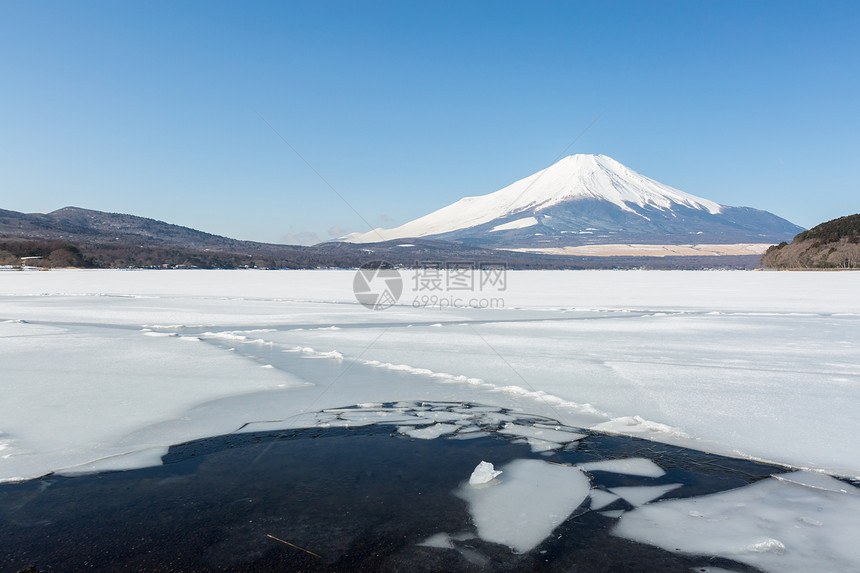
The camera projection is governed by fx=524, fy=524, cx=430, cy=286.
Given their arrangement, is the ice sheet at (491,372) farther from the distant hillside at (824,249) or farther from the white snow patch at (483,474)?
the distant hillside at (824,249)

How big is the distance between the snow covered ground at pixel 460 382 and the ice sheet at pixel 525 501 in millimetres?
71

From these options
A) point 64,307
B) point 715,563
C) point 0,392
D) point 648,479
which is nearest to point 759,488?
point 648,479

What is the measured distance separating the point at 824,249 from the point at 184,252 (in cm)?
9515

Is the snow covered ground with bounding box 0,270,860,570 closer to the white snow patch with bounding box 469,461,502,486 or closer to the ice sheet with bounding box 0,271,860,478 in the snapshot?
the ice sheet with bounding box 0,271,860,478

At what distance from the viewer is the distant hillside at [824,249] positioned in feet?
161

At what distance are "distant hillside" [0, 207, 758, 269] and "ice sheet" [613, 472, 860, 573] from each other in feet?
244

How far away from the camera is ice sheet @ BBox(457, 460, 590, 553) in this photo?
284 cm

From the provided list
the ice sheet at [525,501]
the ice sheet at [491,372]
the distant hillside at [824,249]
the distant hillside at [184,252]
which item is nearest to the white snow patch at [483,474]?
the ice sheet at [525,501]

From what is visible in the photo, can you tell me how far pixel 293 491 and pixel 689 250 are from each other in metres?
176

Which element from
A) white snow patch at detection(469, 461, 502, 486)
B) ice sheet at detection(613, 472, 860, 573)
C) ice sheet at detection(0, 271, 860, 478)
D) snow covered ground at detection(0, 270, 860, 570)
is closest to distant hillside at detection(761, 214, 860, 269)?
ice sheet at detection(0, 271, 860, 478)

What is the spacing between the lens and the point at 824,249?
53.2 meters

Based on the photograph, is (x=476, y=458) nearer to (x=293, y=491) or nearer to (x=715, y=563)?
(x=293, y=491)

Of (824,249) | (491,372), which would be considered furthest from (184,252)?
(491,372)

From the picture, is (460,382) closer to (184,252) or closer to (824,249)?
(824,249)
